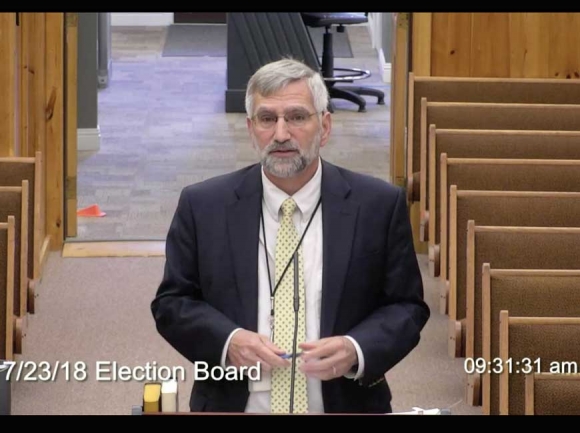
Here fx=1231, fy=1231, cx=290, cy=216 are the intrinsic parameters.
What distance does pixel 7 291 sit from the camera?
12.2ft

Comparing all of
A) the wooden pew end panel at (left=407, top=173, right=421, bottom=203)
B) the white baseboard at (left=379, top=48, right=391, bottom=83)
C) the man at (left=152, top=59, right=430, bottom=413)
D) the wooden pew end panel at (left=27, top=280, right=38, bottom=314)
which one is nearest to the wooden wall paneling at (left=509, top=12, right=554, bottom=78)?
the wooden pew end panel at (left=407, top=173, right=421, bottom=203)

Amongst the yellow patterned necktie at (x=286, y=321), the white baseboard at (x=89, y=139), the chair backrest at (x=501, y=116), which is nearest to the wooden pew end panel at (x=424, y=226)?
the chair backrest at (x=501, y=116)

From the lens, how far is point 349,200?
2.33 m

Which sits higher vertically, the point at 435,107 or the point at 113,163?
the point at 435,107

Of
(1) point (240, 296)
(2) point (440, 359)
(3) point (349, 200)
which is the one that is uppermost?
(3) point (349, 200)

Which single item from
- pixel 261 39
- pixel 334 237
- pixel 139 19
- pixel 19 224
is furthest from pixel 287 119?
pixel 139 19

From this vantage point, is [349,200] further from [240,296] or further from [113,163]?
[113,163]

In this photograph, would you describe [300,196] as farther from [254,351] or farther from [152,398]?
[152,398]

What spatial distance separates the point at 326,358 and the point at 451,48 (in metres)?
4.17

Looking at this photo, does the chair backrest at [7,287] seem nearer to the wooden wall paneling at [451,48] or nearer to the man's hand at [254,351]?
the man's hand at [254,351]

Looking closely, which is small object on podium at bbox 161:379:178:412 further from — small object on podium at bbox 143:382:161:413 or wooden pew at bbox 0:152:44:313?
wooden pew at bbox 0:152:44:313
